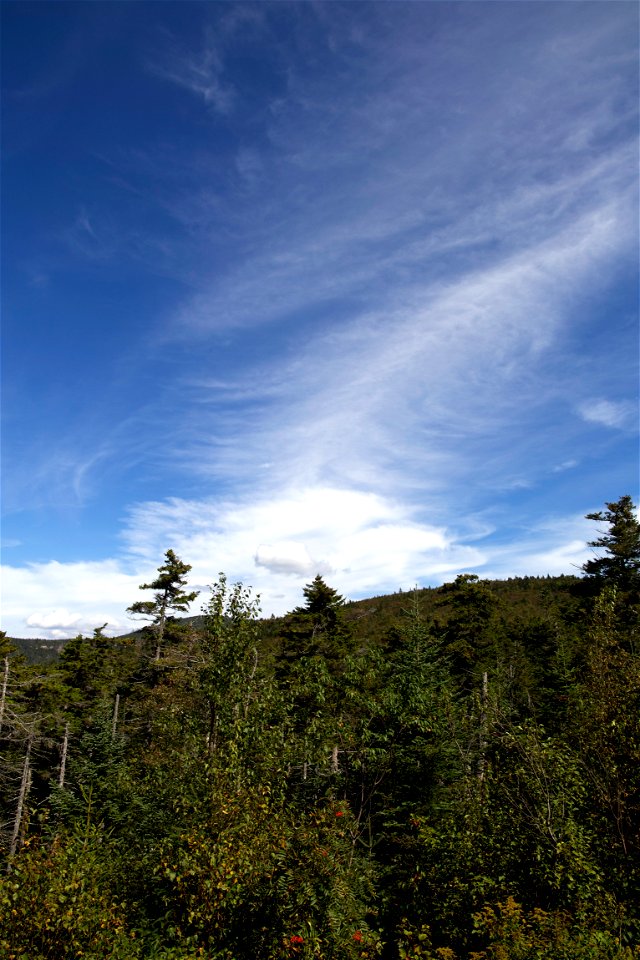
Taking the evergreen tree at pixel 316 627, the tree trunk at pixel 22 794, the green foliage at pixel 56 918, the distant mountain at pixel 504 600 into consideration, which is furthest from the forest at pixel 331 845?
the distant mountain at pixel 504 600

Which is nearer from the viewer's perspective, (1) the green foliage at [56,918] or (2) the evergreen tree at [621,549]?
(1) the green foliage at [56,918]

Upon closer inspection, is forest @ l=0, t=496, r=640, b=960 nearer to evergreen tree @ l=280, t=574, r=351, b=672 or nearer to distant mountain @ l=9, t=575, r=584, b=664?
evergreen tree @ l=280, t=574, r=351, b=672

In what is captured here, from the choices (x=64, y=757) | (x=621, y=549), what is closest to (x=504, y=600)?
(x=621, y=549)

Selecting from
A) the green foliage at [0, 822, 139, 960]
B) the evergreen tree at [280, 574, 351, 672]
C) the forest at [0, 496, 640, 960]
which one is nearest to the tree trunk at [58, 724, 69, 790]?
the evergreen tree at [280, 574, 351, 672]

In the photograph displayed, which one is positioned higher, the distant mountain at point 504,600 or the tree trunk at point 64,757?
the distant mountain at point 504,600

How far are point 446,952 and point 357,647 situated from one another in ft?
90.8

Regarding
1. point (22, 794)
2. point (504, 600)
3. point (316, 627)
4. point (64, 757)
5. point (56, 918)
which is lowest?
point (22, 794)

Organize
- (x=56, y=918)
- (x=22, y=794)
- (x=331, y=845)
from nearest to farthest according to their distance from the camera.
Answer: (x=56, y=918), (x=331, y=845), (x=22, y=794)

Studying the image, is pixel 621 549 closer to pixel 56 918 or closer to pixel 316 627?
pixel 316 627

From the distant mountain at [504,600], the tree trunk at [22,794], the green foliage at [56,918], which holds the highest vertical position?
the distant mountain at [504,600]

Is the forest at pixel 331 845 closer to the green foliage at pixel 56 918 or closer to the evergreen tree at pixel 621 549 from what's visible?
the green foliage at pixel 56 918

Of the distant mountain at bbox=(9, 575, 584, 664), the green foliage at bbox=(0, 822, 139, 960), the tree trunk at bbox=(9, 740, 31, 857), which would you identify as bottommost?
the tree trunk at bbox=(9, 740, 31, 857)

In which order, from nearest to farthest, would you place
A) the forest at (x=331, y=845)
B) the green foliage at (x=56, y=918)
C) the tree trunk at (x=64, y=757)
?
1. the green foliage at (x=56, y=918)
2. the forest at (x=331, y=845)
3. the tree trunk at (x=64, y=757)

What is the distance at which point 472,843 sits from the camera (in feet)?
37.5
